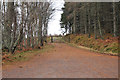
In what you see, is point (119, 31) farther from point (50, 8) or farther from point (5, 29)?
point (5, 29)

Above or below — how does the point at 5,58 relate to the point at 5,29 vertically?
below

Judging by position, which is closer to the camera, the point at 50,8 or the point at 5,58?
the point at 5,58

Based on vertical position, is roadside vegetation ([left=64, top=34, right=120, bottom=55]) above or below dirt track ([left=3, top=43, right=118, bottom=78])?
above

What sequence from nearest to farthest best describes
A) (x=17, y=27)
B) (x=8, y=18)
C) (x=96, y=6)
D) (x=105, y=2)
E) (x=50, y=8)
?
(x=8, y=18), (x=17, y=27), (x=96, y=6), (x=50, y=8), (x=105, y=2)

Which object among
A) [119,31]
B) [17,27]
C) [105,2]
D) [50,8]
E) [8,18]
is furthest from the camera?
[105,2]

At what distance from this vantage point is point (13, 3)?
40.6ft

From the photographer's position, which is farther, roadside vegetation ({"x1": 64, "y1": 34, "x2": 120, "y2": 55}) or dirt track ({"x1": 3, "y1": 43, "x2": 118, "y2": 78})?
roadside vegetation ({"x1": 64, "y1": 34, "x2": 120, "y2": 55})

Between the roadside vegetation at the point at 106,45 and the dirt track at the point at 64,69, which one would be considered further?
the roadside vegetation at the point at 106,45

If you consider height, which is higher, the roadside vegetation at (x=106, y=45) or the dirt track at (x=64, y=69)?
the roadside vegetation at (x=106, y=45)

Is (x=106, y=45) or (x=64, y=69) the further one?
(x=106, y=45)

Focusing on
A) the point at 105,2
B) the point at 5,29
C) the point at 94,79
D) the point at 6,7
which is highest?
the point at 105,2

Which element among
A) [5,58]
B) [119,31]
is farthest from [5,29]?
[119,31]

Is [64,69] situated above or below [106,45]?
below

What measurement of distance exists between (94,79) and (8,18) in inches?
409
